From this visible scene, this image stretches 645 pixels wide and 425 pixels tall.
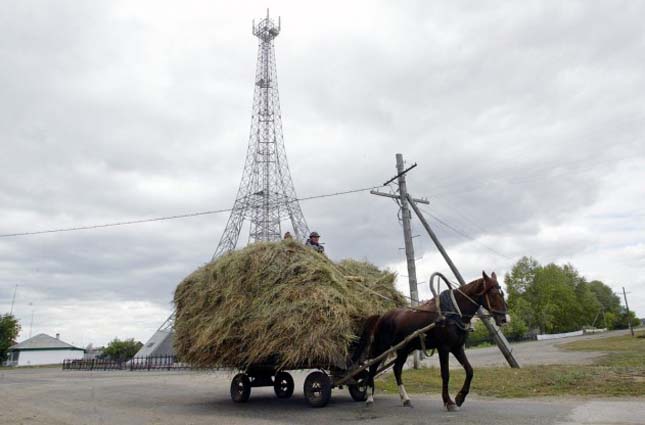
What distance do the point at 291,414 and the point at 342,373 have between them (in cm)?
123

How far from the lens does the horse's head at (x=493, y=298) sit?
24.8 ft

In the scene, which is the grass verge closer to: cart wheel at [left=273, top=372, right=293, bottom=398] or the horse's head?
cart wheel at [left=273, top=372, right=293, bottom=398]

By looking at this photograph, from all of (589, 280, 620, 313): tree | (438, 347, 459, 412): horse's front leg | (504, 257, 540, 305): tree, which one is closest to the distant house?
(504, 257, 540, 305): tree

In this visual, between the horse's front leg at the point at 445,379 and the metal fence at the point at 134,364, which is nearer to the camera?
the horse's front leg at the point at 445,379

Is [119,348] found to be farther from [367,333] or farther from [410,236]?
[367,333]

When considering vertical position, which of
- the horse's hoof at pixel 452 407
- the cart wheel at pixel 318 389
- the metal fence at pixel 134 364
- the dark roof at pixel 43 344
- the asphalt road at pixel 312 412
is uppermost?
the dark roof at pixel 43 344

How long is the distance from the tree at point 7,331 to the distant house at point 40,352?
1754 cm

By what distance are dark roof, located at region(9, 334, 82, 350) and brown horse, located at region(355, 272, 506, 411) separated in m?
76.2

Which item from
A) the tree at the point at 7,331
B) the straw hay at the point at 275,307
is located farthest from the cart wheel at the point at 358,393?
the tree at the point at 7,331

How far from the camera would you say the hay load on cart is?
8055 millimetres

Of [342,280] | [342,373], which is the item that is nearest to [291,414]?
[342,373]

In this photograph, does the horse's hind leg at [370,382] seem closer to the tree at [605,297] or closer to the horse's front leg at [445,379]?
the horse's front leg at [445,379]

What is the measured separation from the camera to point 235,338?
8.88 meters

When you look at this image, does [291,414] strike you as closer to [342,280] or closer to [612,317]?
[342,280]
